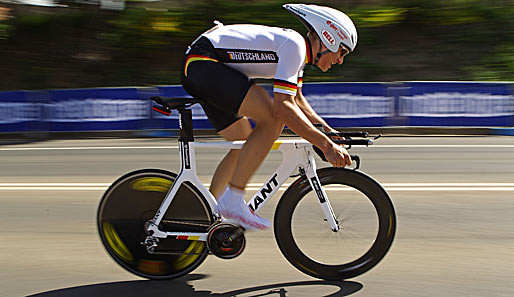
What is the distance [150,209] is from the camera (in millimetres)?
4129

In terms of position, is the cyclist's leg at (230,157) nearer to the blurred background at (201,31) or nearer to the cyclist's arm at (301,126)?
the cyclist's arm at (301,126)

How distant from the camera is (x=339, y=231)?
407cm

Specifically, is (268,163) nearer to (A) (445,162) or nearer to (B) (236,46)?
(A) (445,162)

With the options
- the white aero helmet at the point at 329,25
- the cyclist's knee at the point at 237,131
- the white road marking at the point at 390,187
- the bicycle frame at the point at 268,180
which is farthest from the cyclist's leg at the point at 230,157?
the white road marking at the point at 390,187

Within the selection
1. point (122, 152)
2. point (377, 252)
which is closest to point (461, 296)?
point (377, 252)

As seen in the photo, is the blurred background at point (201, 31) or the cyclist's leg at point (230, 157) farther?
the blurred background at point (201, 31)

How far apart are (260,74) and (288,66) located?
1.07 feet

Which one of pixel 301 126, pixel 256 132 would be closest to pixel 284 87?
pixel 301 126

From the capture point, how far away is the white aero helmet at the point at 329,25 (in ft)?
12.2

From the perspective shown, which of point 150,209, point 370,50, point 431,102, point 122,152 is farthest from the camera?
point 370,50

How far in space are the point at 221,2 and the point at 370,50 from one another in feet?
14.8

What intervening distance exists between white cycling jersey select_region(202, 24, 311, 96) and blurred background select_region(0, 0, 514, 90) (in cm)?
1301

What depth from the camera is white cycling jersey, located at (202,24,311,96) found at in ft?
12.0

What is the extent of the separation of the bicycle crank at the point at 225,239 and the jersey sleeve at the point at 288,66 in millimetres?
874
